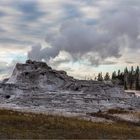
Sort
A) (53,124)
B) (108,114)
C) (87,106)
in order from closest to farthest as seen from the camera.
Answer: (53,124), (108,114), (87,106)

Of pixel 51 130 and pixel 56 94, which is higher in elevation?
A: pixel 56 94

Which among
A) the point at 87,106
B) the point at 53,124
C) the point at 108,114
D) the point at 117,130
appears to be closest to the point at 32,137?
the point at 53,124

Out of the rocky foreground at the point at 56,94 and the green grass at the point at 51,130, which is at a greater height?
the rocky foreground at the point at 56,94

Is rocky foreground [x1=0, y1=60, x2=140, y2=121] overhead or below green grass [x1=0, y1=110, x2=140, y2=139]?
overhead

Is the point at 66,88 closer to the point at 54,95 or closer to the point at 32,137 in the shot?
the point at 54,95

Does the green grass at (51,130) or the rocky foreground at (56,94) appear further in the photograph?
the rocky foreground at (56,94)

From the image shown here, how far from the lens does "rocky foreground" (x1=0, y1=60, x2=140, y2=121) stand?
6359cm

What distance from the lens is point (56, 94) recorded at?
67938mm

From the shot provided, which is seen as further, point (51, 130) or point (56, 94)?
point (56, 94)

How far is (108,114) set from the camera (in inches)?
2357

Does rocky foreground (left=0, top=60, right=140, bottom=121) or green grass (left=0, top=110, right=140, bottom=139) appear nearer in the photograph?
green grass (left=0, top=110, right=140, bottom=139)

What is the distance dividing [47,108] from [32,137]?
92.3ft

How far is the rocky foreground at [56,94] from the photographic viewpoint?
6359 cm

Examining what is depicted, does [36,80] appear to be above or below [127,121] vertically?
above
